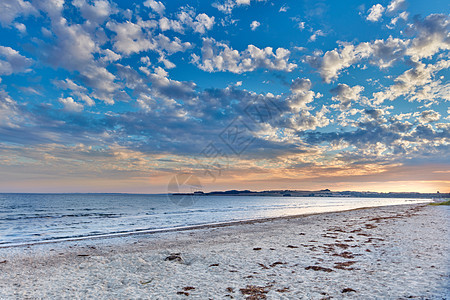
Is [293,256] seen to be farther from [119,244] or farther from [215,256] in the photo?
[119,244]

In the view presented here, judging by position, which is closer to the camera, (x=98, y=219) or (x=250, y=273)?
(x=250, y=273)

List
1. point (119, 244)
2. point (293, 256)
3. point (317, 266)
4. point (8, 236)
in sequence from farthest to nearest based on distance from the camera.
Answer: point (8, 236) → point (119, 244) → point (293, 256) → point (317, 266)

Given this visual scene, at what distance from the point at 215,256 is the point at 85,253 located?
7.97m

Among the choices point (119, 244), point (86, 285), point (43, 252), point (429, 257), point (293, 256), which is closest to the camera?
point (86, 285)

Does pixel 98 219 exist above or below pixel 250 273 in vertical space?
below

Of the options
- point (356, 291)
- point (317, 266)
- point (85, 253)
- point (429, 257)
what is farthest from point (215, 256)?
point (429, 257)

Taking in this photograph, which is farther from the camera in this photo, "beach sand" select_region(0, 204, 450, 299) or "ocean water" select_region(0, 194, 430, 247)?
"ocean water" select_region(0, 194, 430, 247)

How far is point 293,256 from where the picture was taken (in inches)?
466

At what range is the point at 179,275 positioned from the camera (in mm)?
9336

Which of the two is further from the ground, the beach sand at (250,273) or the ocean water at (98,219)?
the beach sand at (250,273)

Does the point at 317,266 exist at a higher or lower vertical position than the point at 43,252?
higher

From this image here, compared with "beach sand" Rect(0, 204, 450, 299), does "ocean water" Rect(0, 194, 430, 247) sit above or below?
below

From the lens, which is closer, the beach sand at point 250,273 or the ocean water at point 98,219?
the beach sand at point 250,273

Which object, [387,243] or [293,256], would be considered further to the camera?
[387,243]
